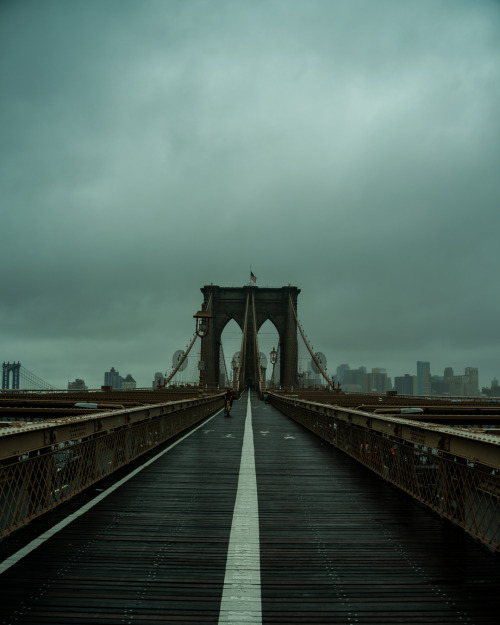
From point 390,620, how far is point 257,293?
116387 millimetres

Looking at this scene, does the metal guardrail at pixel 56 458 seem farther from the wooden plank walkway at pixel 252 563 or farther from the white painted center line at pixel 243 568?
the white painted center line at pixel 243 568

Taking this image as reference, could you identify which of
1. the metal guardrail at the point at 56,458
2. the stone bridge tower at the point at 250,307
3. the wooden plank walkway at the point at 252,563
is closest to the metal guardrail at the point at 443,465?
the wooden plank walkway at the point at 252,563

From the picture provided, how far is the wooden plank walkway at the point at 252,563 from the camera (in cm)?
408

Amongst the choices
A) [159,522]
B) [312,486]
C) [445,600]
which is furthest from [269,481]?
[445,600]

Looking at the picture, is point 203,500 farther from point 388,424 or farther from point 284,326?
point 284,326

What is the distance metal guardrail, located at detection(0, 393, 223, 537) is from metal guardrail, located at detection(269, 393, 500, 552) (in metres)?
5.08

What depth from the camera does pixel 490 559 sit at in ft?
17.4

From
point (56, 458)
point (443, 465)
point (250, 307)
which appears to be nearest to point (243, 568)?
point (443, 465)

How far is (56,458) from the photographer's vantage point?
7.28m

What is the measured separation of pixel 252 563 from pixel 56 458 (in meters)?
3.65

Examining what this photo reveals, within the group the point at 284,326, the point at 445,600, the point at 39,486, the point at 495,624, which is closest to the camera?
the point at 495,624

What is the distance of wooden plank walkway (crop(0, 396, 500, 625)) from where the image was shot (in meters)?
4.08

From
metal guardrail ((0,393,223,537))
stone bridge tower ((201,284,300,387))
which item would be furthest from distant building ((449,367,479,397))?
metal guardrail ((0,393,223,537))

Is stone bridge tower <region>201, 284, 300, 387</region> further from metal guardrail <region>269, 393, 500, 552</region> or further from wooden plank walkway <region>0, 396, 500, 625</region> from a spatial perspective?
wooden plank walkway <region>0, 396, 500, 625</region>
